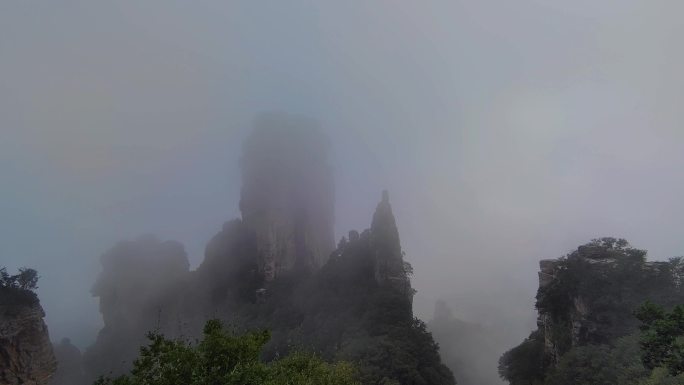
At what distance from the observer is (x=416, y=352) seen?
52.5 m

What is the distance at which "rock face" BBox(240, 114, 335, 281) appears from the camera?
96.4m

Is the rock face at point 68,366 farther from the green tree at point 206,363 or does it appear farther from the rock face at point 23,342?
the green tree at point 206,363

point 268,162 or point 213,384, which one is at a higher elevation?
point 268,162

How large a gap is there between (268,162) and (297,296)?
4034 centimetres

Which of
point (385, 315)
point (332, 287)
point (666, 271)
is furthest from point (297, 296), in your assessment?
point (666, 271)

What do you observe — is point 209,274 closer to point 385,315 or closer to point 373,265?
point 373,265

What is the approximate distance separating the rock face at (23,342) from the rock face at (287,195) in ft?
179

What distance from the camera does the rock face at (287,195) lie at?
96.4 metres

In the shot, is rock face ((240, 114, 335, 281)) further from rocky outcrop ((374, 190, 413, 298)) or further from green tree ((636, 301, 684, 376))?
green tree ((636, 301, 684, 376))

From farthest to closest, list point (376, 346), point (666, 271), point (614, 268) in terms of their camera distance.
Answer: point (376, 346) → point (614, 268) → point (666, 271)

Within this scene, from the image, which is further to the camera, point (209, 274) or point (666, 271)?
point (209, 274)

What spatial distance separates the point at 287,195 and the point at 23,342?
69.2 meters

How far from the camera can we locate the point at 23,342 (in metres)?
37.1

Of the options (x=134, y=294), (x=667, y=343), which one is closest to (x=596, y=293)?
(x=667, y=343)
